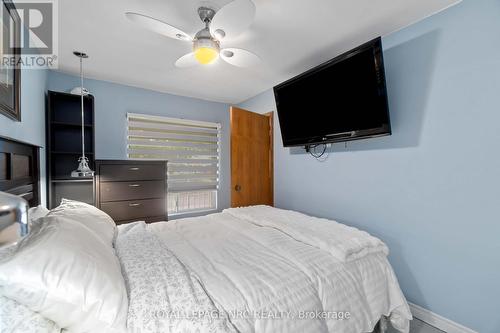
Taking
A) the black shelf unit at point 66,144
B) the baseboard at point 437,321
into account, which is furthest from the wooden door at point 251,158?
the baseboard at point 437,321

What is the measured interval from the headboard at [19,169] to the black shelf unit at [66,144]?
0.86 metres

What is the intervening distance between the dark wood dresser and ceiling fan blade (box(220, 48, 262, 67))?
5.52 feet

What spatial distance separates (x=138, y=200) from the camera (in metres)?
2.71

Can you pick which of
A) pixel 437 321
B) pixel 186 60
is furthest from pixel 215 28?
pixel 437 321

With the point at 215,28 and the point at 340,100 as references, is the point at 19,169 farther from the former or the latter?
the point at 340,100

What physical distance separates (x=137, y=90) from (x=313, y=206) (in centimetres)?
294

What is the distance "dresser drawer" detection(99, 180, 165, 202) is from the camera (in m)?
2.52

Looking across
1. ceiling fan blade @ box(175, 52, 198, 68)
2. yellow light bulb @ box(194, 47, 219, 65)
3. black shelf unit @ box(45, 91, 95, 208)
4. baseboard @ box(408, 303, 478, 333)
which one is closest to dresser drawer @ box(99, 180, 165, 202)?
black shelf unit @ box(45, 91, 95, 208)

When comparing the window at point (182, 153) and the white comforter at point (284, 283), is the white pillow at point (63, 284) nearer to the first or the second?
the white comforter at point (284, 283)

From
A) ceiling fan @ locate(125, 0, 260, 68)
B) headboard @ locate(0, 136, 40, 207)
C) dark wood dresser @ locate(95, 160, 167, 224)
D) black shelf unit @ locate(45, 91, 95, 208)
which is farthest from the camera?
dark wood dresser @ locate(95, 160, 167, 224)

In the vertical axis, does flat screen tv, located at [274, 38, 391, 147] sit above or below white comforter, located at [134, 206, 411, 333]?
above

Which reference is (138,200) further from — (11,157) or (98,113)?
(11,157)

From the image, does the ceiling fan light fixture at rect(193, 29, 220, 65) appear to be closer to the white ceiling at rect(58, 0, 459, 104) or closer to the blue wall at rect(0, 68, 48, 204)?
the white ceiling at rect(58, 0, 459, 104)

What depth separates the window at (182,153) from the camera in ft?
10.4
